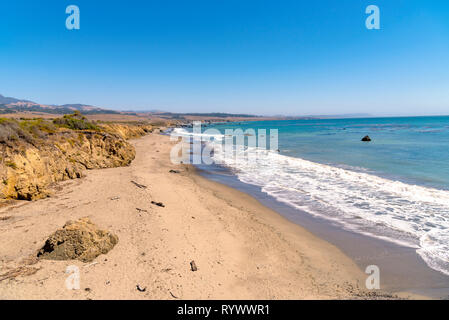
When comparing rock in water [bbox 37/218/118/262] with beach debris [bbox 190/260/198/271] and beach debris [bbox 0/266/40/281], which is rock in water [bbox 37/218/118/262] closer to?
beach debris [bbox 0/266/40/281]

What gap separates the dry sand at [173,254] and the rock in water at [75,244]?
0.16 metres

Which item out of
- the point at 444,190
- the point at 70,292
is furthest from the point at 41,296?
the point at 444,190

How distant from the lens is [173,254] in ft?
19.2

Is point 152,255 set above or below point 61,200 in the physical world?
below

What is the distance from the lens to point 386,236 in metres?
7.38

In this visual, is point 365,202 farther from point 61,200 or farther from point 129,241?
point 61,200

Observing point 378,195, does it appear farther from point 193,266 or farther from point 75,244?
point 75,244

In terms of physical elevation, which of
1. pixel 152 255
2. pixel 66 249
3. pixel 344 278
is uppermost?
Result: pixel 66 249

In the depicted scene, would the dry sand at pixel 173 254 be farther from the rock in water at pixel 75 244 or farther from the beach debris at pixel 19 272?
the rock in water at pixel 75 244

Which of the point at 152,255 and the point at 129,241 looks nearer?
the point at 152,255

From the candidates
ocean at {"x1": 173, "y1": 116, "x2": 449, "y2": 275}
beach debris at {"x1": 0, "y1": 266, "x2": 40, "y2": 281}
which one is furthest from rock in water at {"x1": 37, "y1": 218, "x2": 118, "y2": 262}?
ocean at {"x1": 173, "y1": 116, "x2": 449, "y2": 275}

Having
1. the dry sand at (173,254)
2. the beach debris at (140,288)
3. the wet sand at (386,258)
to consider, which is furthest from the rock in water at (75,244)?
the wet sand at (386,258)
